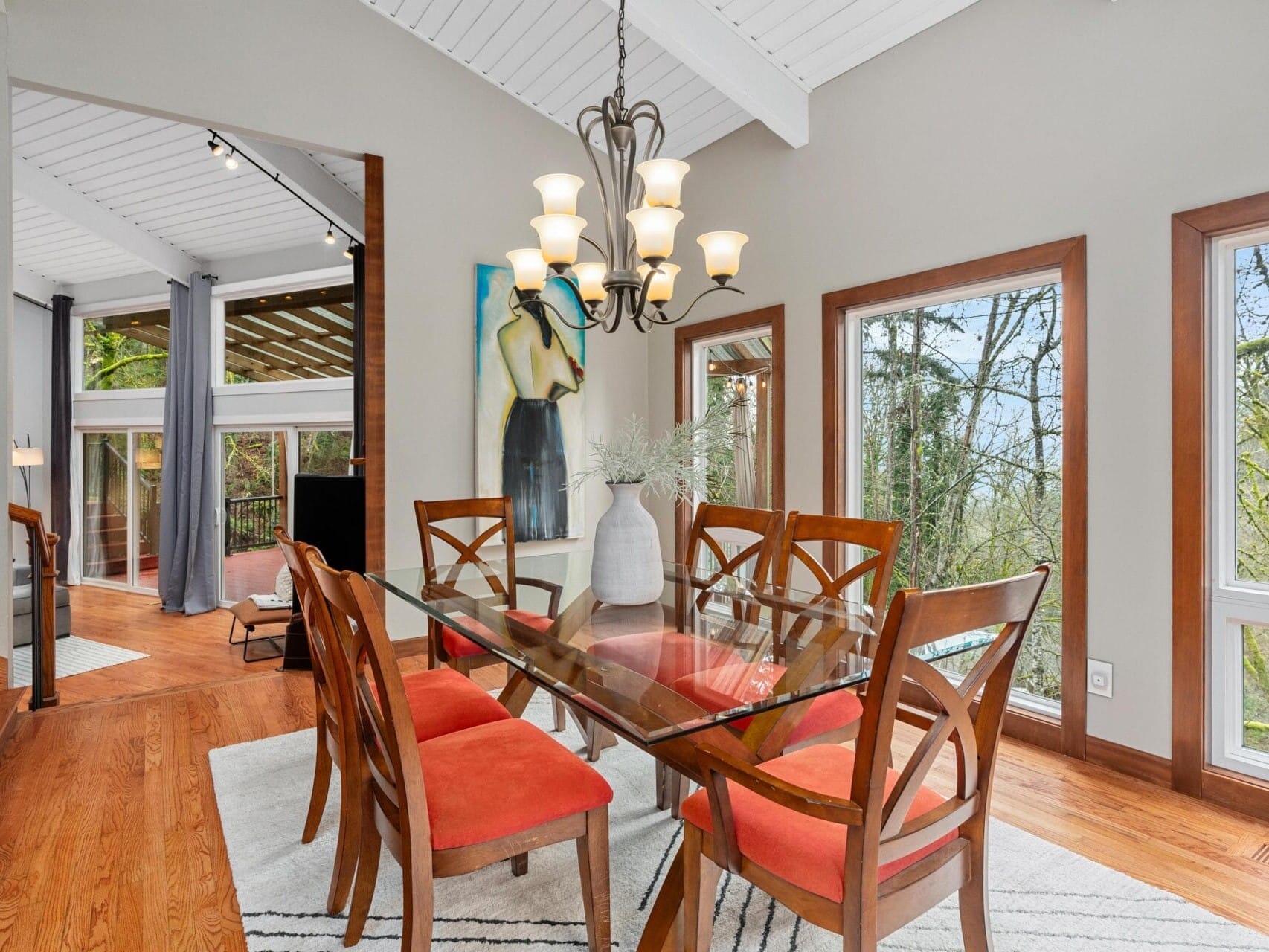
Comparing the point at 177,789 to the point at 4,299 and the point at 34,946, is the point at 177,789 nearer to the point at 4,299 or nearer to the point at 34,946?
the point at 34,946

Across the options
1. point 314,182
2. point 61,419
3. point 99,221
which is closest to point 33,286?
point 61,419

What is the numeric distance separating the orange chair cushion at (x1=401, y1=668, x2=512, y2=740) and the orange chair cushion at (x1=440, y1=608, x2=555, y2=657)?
0.14 m

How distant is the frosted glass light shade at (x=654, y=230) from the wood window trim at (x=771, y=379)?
1810 millimetres

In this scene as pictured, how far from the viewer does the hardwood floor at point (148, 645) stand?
4.87 metres

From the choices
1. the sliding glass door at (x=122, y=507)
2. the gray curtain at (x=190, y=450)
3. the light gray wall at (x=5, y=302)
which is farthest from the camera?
the sliding glass door at (x=122, y=507)

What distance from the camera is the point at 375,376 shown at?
388 cm

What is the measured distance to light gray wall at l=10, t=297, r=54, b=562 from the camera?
7.63m

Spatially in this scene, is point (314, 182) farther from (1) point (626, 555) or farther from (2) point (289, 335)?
(1) point (626, 555)

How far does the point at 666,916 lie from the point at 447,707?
841mm

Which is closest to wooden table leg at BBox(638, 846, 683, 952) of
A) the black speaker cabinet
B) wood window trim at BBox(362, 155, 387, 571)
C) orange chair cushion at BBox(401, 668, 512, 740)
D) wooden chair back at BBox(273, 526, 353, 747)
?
orange chair cushion at BBox(401, 668, 512, 740)

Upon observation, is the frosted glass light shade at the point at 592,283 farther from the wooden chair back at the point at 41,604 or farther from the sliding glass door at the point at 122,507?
the sliding glass door at the point at 122,507

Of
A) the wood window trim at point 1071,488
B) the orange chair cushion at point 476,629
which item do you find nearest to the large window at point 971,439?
the wood window trim at point 1071,488

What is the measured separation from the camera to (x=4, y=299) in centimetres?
309

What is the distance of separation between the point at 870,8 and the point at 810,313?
1.33 m
